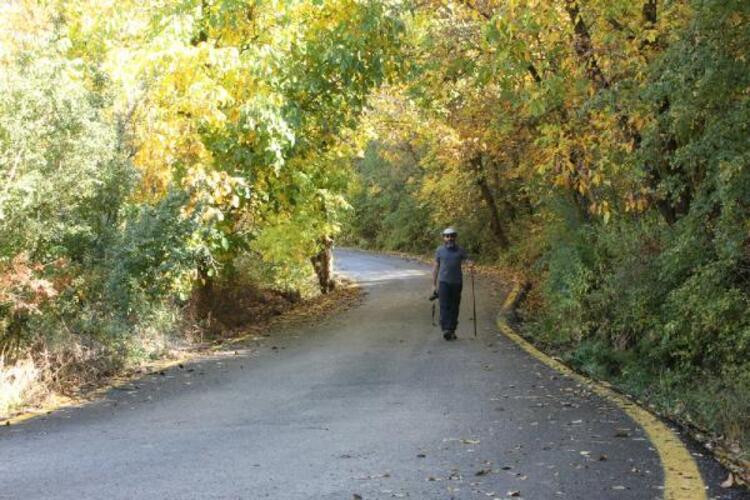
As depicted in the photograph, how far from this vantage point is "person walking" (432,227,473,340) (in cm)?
1329

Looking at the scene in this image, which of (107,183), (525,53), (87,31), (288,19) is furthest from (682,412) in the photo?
(87,31)

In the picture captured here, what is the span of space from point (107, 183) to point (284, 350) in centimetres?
370

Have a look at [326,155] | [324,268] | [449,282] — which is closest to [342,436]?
[449,282]

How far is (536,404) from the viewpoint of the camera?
790cm

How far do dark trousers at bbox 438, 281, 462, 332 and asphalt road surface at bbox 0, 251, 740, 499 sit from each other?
1.67 metres

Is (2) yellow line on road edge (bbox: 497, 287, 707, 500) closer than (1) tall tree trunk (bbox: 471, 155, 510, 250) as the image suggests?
Yes

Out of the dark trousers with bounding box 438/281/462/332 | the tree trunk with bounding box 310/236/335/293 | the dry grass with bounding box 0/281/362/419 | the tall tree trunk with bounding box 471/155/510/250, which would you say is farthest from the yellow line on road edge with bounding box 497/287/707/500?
the tall tree trunk with bounding box 471/155/510/250

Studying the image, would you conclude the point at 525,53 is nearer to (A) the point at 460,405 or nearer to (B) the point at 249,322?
(A) the point at 460,405

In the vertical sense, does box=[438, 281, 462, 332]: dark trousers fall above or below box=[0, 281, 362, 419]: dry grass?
above

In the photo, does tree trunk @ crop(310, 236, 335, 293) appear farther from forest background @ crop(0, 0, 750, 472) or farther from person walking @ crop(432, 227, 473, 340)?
person walking @ crop(432, 227, 473, 340)

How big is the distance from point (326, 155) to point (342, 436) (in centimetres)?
1153

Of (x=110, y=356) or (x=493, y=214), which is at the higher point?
(x=493, y=214)

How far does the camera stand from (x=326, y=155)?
17625 mm

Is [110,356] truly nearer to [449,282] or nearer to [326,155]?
[449,282]
